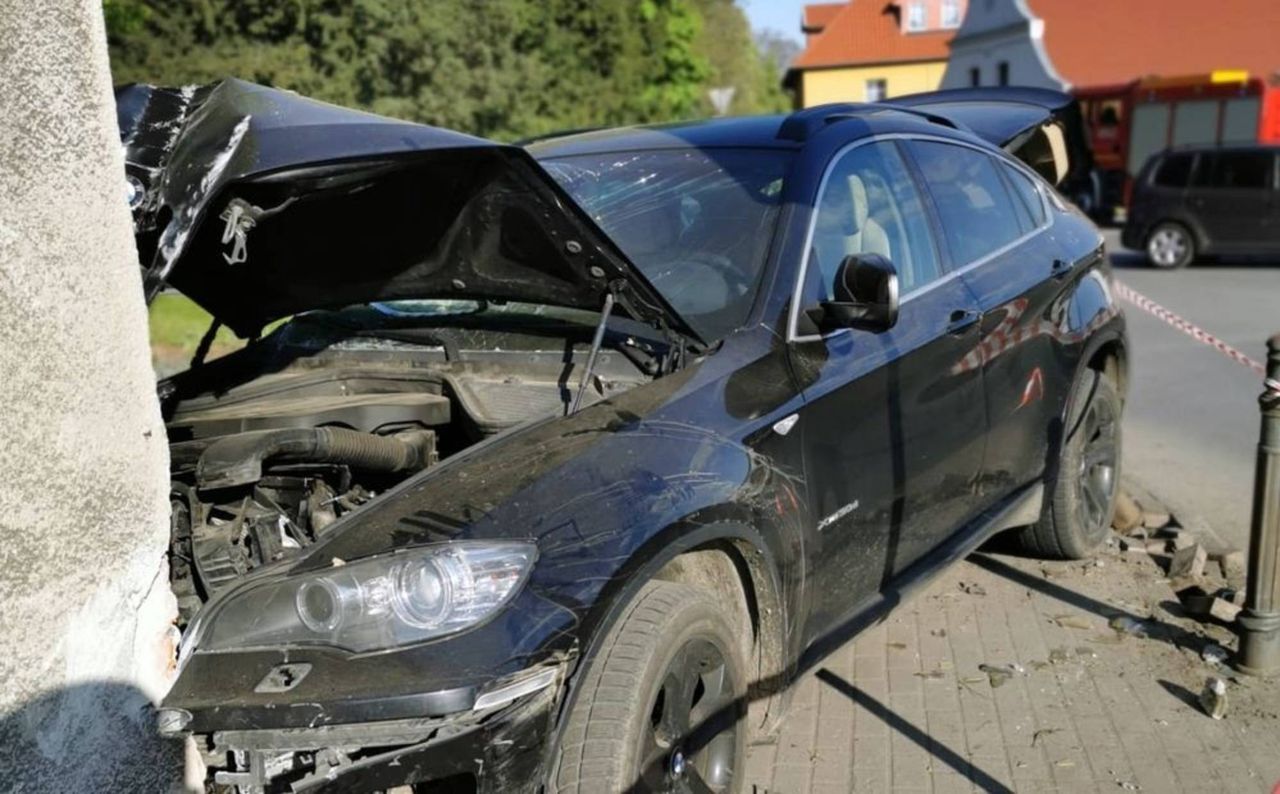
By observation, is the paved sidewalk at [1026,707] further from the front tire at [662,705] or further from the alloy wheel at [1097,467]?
the front tire at [662,705]

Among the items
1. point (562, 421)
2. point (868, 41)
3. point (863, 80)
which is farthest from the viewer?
point (868, 41)

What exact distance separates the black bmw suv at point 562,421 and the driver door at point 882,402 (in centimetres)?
1

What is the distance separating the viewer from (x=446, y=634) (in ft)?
8.15

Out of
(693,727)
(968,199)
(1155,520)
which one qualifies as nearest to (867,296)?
(693,727)

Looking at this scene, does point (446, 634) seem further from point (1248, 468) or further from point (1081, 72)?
point (1081, 72)

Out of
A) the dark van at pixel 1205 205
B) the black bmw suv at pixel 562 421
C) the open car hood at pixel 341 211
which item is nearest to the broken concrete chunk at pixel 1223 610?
the black bmw suv at pixel 562 421

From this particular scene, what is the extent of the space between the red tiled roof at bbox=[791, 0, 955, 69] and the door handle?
190 feet

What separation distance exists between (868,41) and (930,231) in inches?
2348

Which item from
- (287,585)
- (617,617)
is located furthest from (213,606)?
(617,617)

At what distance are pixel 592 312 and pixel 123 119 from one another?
1372mm

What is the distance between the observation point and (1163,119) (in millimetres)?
27906

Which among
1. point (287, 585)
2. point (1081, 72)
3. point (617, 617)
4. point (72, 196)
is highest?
point (72, 196)

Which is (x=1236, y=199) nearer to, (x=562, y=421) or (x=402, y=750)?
(x=562, y=421)

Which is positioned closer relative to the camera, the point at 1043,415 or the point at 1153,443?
the point at 1043,415
